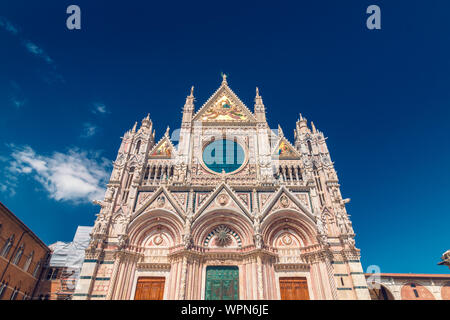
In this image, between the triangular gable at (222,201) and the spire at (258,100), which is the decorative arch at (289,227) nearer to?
the triangular gable at (222,201)

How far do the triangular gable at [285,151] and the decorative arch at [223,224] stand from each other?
25.5 feet

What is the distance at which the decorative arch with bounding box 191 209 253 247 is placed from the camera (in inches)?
800

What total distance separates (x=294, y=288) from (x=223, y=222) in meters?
7.25

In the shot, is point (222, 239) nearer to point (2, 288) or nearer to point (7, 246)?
point (7, 246)

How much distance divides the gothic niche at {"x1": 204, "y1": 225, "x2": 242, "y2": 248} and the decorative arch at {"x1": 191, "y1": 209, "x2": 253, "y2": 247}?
0.08 m

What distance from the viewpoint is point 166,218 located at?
21172 millimetres

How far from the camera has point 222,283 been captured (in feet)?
61.5

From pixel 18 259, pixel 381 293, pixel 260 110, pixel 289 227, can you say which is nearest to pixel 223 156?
pixel 260 110

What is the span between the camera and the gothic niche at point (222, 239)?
2050 cm

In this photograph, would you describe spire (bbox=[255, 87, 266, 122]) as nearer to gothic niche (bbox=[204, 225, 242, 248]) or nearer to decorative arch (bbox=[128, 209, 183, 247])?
gothic niche (bbox=[204, 225, 242, 248])

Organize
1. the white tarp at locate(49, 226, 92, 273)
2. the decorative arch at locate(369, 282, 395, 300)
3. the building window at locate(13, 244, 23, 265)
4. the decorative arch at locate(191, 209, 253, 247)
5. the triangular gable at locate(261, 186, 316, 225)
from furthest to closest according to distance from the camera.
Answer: the white tarp at locate(49, 226, 92, 273) < the decorative arch at locate(369, 282, 395, 300) < the building window at locate(13, 244, 23, 265) < the triangular gable at locate(261, 186, 316, 225) < the decorative arch at locate(191, 209, 253, 247)

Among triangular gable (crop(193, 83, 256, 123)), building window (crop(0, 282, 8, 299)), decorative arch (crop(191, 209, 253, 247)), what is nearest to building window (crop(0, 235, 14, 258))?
building window (crop(0, 282, 8, 299))

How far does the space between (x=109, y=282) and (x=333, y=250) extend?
54.5ft
